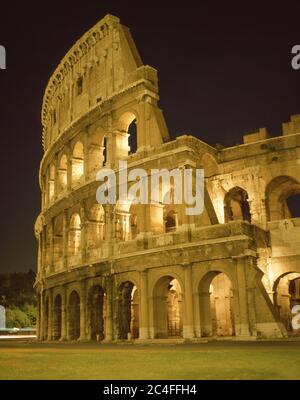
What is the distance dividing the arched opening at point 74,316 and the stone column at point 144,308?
5933 mm

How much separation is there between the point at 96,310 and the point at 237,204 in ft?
29.8

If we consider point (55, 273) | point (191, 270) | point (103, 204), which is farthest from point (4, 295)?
point (191, 270)

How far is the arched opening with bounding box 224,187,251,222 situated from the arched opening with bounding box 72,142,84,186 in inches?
341

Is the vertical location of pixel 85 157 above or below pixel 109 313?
above

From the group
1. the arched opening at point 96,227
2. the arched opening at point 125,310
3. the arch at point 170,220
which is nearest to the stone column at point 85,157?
the arched opening at point 96,227

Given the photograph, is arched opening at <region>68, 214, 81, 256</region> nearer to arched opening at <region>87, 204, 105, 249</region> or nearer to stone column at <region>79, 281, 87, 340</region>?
arched opening at <region>87, 204, 105, 249</region>

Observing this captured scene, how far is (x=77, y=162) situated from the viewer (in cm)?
2906

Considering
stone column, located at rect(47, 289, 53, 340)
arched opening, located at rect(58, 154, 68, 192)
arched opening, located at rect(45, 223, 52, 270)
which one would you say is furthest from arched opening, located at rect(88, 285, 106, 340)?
arched opening, located at rect(58, 154, 68, 192)

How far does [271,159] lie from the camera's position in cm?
2334

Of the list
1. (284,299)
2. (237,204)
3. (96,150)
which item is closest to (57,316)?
(96,150)

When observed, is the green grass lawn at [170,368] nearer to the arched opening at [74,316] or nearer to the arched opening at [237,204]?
the arched opening at [237,204]

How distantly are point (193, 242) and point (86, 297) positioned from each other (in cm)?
730

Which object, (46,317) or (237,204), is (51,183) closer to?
(46,317)

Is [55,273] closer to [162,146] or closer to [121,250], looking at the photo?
[121,250]
